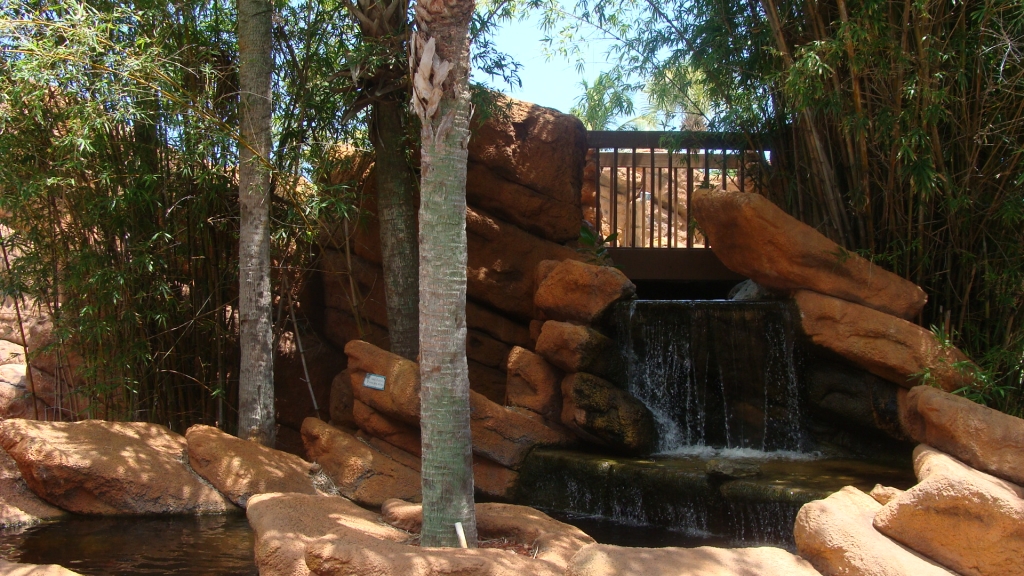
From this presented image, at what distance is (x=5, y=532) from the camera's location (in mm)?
4875

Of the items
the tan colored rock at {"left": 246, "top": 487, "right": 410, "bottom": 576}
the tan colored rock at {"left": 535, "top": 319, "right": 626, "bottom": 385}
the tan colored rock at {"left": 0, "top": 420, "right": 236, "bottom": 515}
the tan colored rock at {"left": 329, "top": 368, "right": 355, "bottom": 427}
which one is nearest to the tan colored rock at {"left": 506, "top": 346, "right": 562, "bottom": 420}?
the tan colored rock at {"left": 535, "top": 319, "right": 626, "bottom": 385}

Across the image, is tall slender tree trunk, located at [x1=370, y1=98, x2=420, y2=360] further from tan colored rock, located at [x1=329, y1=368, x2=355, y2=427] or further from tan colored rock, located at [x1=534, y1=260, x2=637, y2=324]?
tan colored rock, located at [x1=534, y1=260, x2=637, y2=324]

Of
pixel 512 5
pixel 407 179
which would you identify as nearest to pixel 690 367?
pixel 407 179

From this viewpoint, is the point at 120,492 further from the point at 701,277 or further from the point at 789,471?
the point at 701,277

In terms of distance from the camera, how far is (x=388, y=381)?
602 cm

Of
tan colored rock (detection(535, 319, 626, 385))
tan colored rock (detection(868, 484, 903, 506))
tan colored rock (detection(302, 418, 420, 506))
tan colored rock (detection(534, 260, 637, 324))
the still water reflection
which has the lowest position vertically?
the still water reflection

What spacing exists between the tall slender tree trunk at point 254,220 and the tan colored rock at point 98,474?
779mm

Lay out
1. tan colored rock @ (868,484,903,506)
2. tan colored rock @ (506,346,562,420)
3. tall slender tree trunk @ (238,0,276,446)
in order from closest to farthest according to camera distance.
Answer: tan colored rock @ (868,484,903,506) → tall slender tree trunk @ (238,0,276,446) → tan colored rock @ (506,346,562,420)

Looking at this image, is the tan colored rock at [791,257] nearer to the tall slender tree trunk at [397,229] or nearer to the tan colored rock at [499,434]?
the tan colored rock at [499,434]

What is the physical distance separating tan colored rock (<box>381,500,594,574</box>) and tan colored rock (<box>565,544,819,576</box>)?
0.80m

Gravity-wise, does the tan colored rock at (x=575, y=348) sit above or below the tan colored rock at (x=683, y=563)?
above

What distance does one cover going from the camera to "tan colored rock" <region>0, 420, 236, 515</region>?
16.9ft

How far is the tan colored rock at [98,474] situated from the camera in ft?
16.9

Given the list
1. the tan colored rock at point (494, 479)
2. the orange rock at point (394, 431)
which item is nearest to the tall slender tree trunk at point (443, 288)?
the tan colored rock at point (494, 479)
